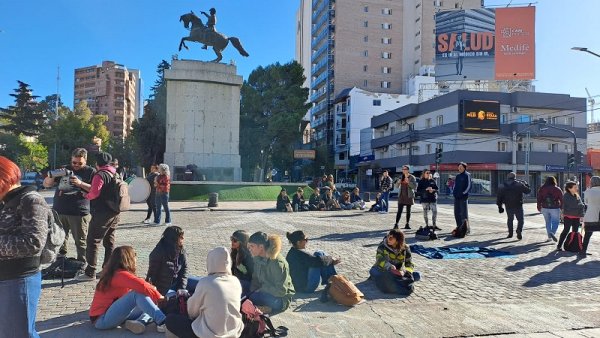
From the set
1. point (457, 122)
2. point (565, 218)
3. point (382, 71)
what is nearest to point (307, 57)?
point (382, 71)

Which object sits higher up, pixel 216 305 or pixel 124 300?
pixel 216 305

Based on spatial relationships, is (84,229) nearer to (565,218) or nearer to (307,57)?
(565,218)

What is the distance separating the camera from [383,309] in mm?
5633

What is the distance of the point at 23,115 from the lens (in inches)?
2670

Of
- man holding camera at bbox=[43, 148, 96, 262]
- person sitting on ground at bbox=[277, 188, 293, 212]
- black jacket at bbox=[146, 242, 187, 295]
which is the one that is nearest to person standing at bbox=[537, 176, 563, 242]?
black jacket at bbox=[146, 242, 187, 295]

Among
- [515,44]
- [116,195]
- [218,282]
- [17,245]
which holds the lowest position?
[218,282]

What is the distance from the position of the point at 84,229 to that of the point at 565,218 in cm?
992

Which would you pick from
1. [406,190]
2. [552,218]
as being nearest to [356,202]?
[406,190]

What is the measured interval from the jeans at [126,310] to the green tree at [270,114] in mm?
41346

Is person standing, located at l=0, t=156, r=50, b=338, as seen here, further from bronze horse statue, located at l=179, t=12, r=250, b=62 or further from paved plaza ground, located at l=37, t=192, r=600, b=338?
bronze horse statue, located at l=179, t=12, r=250, b=62

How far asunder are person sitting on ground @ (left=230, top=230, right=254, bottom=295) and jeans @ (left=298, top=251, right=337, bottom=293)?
1.03m

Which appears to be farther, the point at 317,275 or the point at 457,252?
the point at 457,252

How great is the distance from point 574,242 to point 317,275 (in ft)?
22.5

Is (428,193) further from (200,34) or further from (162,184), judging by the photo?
(200,34)
